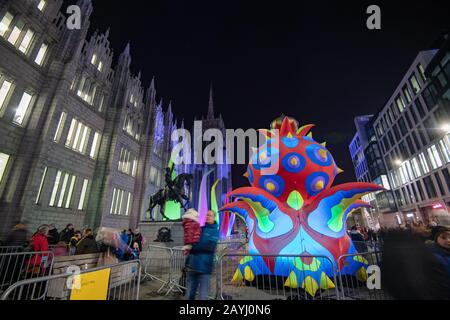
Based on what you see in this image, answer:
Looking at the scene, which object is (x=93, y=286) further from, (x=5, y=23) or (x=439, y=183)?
(x=439, y=183)

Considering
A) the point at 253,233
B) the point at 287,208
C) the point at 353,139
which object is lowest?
the point at 253,233

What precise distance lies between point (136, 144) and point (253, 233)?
81.8 ft

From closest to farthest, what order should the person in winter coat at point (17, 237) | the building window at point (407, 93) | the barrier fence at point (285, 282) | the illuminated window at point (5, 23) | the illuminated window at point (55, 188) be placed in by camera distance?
the barrier fence at point (285, 282)
the person in winter coat at point (17, 237)
the illuminated window at point (5, 23)
the illuminated window at point (55, 188)
the building window at point (407, 93)

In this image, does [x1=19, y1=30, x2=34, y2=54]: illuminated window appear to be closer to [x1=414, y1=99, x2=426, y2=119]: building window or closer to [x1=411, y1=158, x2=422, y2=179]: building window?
[x1=414, y1=99, x2=426, y2=119]: building window

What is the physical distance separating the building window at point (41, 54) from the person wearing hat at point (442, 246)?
23.6m

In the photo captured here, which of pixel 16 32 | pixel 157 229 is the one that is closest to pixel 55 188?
pixel 157 229

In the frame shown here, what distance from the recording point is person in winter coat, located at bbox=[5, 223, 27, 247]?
636 cm

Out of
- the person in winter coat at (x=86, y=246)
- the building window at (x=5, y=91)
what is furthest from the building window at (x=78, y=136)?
the person in winter coat at (x=86, y=246)

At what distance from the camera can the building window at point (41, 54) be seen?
53.8 ft

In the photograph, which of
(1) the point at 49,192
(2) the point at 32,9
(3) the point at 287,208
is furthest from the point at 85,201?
(3) the point at 287,208

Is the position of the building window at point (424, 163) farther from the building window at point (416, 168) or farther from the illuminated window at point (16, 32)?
the illuminated window at point (16, 32)

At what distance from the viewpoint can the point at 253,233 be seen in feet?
22.9

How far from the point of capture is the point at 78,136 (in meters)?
19.4
